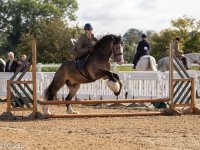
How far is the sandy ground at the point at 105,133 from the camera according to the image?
9.09 m

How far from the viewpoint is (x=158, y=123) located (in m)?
12.8

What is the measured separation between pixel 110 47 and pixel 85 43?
0.74 m

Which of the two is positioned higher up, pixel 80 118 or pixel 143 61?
pixel 143 61

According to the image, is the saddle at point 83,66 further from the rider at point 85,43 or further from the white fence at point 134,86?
the white fence at point 134,86

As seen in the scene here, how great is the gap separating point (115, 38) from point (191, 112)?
2702 millimetres

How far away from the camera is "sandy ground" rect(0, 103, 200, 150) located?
9.09 m

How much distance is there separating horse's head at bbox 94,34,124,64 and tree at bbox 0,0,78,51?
213 feet

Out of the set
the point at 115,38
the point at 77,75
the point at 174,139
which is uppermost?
the point at 115,38

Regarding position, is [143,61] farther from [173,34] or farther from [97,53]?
[173,34]

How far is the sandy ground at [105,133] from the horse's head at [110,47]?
64.4 inches

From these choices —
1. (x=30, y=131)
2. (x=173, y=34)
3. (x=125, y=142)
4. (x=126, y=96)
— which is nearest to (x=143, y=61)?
(x=126, y=96)

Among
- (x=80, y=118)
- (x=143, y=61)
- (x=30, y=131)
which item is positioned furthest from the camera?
(x=143, y=61)

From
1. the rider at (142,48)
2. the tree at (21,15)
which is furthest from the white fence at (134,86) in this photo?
the tree at (21,15)

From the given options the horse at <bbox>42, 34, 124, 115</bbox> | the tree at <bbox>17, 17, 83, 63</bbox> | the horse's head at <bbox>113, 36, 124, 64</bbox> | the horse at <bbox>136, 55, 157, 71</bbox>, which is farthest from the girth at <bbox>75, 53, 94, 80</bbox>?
the tree at <bbox>17, 17, 83, 63</bbox>
